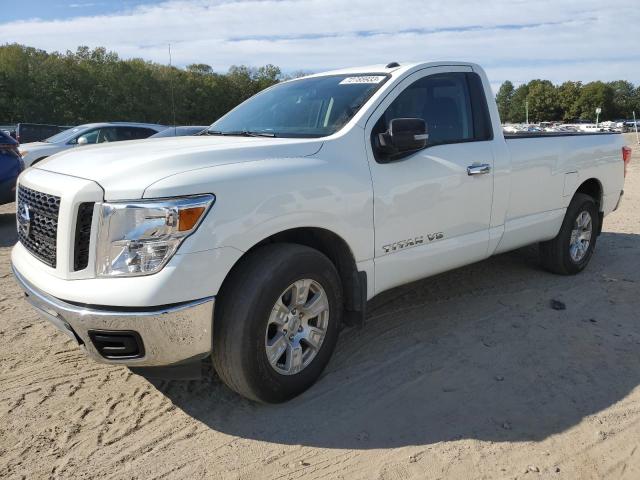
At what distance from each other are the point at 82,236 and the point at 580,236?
4745 millimetres

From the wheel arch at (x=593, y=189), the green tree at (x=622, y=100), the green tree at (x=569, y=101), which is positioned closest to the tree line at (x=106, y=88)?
the wheel arch at (x=593, y=189)

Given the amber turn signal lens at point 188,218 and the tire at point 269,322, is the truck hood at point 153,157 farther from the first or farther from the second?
the tire at point 269,322

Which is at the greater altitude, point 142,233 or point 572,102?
point 572,102

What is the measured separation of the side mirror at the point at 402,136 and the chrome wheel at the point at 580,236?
2.78 meters

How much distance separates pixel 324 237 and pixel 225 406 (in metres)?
1.13

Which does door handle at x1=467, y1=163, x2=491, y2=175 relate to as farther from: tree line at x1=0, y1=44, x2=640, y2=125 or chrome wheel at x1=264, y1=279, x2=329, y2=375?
tree line at x1=0, y1=44, x2=640, y2=125

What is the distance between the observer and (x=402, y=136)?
338 cm

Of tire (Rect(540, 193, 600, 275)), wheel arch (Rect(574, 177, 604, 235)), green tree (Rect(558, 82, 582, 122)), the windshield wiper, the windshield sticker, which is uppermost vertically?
green tree (Rect(558, 82, 582, 122))

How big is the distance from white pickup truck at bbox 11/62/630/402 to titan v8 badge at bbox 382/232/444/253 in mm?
11

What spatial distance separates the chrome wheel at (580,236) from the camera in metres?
5.54

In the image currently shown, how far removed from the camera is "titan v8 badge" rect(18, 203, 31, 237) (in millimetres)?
3172

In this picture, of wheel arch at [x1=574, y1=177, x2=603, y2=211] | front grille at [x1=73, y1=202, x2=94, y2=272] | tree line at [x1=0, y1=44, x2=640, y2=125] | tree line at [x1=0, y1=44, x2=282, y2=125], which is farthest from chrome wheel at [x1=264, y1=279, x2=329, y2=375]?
tree line at [x1=0, y1=44, x2=282, y2=125]

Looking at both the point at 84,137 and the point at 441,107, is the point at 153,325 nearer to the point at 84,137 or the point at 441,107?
the point at 441,107

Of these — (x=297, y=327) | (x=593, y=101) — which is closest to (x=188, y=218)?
(x=297, y=327)
